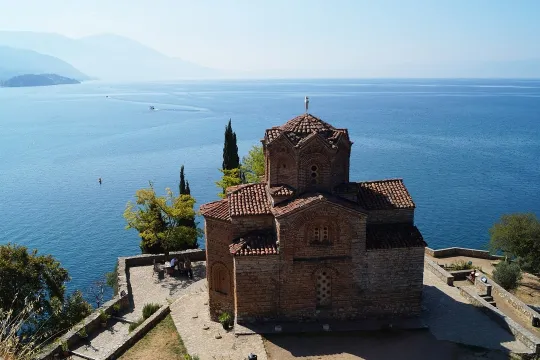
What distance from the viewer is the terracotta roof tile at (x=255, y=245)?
20.4m

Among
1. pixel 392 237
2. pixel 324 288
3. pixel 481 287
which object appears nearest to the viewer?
pixel 324 288

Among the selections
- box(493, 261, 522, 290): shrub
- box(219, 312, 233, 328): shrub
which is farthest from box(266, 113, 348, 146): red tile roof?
box(493, 261, 522, 290): shrub

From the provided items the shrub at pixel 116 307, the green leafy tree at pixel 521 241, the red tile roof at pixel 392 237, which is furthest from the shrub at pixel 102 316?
the green leafy tree at pixel 521 241

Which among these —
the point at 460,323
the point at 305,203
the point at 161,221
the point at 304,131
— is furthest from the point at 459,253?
the point at 161,221

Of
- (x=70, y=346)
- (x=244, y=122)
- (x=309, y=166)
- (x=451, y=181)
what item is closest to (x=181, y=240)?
A: (x=70, y=346)

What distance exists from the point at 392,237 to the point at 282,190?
18.6 feet

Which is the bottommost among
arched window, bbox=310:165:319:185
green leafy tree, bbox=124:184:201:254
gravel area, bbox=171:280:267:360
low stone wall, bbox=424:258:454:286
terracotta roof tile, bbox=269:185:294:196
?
gravel area, bbox=171:280:267:360

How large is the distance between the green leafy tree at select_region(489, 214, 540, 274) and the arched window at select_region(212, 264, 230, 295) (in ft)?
72.9

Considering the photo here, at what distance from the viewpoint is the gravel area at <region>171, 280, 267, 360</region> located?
19.4 meters

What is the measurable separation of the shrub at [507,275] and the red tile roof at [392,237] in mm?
10337

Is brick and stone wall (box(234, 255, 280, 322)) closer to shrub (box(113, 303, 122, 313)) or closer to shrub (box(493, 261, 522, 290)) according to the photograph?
shrub (box(113, 303, 122, 313))

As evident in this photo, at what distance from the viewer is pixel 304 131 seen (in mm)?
22062

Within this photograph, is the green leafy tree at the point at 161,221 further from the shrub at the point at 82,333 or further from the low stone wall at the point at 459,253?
the low stone wall at the point at 459,253

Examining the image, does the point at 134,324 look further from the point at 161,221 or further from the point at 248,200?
the point at 161,221
